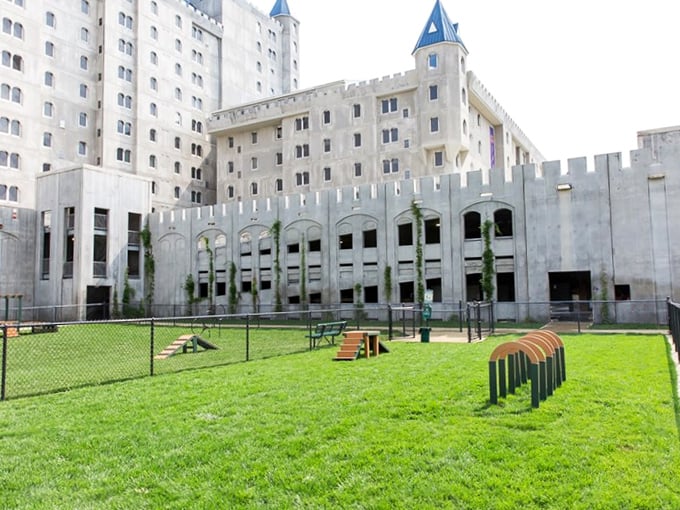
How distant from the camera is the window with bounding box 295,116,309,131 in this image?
5300cm

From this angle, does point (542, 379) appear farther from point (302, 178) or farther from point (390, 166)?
point (302, 178)

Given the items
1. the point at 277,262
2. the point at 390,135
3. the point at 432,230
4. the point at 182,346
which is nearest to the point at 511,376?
the point at 182,346

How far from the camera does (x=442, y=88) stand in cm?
4478

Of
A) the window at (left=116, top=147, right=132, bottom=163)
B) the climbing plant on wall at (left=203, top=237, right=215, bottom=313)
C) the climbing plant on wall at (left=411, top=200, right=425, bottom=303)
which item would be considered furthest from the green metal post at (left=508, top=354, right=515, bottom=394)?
the window at (left=116, top=147, right=132, bottom=163)

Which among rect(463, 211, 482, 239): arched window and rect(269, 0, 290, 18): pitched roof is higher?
rect(269, 0, 290, 18): pitched roof

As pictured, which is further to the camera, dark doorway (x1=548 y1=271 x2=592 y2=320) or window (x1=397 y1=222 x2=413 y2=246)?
window (x1=397 y1=222 x2=413 y2=246)

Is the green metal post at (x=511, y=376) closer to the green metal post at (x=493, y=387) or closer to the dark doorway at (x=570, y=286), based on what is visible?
the green metal post at (x=493, y=387)

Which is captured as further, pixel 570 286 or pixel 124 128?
pixel 124 128

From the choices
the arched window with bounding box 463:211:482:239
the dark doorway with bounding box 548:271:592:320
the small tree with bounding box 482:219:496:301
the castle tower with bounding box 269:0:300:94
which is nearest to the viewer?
the dark doorway with bounding box 548:271:592:320

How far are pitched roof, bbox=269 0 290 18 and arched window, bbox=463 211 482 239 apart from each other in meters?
56.0

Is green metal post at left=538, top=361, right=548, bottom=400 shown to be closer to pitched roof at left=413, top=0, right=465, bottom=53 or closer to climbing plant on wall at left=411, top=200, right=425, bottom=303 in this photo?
climbing plant on wall at left=411, top=200, right=425, bottom=303

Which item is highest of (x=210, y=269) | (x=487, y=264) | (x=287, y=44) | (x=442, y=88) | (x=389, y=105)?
(x=287, y=44)

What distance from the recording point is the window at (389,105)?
157ft

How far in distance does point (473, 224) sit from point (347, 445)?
28.4 meters
